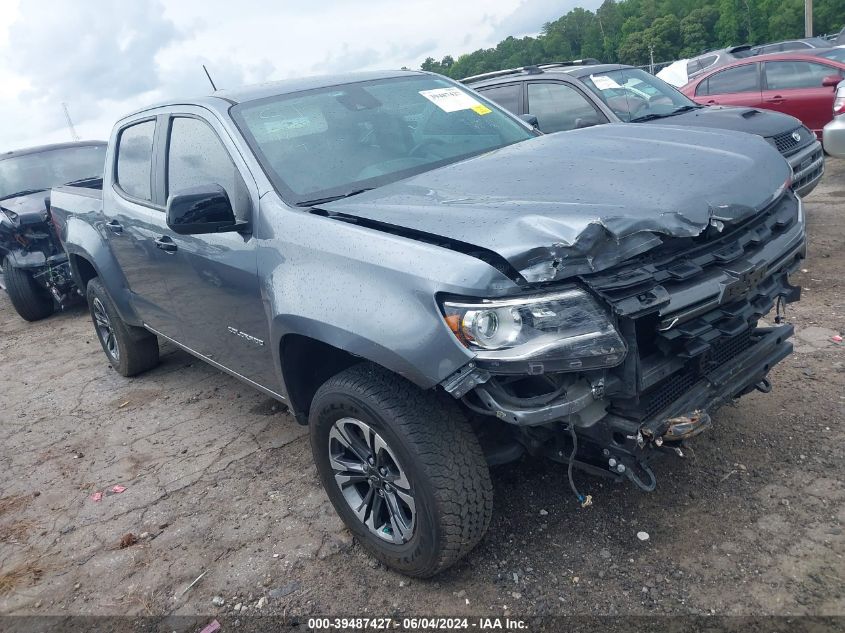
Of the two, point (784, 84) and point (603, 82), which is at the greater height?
point (603, 82)

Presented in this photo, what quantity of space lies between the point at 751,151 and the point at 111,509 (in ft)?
11.5

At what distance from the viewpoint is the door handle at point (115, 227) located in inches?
169

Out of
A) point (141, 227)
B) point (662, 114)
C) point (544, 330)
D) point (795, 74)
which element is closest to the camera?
point (544, 330)

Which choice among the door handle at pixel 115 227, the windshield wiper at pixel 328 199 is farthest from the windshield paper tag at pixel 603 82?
the door handle at pixel 115 227

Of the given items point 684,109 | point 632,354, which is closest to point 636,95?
point 684,109

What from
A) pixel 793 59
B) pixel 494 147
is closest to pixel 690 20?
pixel 793 59

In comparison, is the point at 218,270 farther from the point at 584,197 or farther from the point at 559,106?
the point at 559,106

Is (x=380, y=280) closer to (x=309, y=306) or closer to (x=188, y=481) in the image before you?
(x=309, y=306)

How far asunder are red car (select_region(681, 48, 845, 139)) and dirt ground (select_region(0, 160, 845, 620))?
18.6 ft

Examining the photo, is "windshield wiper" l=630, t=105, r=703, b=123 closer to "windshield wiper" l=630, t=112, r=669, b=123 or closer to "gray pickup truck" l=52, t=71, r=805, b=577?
"windshield wiper" l=630, t=112, r=669, b=123

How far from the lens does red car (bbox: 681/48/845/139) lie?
8844 millimetres

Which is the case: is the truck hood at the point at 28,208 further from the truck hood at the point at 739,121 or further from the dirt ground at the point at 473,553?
the truck hood at the point at 739,121

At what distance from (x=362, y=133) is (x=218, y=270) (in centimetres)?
96

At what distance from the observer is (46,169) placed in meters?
8.03
